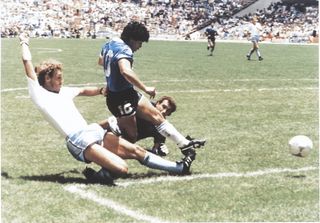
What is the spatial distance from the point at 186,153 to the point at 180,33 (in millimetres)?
66641

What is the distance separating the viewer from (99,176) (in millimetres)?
7203

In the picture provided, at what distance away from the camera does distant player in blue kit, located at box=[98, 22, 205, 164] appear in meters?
8.03

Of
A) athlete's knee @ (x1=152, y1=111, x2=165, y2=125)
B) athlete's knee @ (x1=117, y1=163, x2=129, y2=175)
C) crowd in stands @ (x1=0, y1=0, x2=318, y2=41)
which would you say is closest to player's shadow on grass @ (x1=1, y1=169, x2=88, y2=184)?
athlete's knee @ (x1=117, y1=163, x2=129, y2=175)

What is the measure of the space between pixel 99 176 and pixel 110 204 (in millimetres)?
955

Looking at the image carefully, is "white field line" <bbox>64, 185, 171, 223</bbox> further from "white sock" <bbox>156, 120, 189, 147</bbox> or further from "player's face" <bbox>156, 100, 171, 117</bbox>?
"player's face" <bbox>156, 100, 171, 117</bbox>

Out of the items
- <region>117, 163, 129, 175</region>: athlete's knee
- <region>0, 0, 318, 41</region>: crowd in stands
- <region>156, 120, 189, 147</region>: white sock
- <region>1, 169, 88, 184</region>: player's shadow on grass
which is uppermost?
<region>156, 120, 189, 147</region>: white sock

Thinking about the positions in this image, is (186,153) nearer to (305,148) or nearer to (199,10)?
(305,148)

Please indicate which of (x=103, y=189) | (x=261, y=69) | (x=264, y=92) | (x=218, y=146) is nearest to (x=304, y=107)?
(x=264, y=92)

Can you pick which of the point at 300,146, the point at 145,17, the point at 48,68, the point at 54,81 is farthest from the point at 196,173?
the point at 145,17

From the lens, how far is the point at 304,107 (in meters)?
14.1

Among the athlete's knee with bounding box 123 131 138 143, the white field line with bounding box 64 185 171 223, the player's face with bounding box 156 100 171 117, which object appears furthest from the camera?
the player's face with bounding box 156 100 171 117

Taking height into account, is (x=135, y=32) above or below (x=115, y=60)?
above

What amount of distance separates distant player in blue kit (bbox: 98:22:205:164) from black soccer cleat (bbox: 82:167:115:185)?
1.15 m

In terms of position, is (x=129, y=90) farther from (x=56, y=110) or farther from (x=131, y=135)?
(x=56, y=110)
